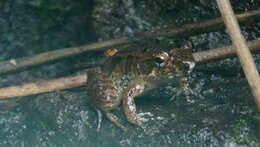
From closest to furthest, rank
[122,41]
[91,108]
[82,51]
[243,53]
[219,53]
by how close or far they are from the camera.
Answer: [243,53] → [219,53] → [91,108] → [122,41] → [82,51]

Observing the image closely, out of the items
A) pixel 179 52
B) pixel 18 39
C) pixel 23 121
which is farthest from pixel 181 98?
pixel 18 39

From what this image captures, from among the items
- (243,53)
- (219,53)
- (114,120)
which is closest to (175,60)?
(219,53)

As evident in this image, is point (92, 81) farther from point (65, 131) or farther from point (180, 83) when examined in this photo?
point (180, 83)

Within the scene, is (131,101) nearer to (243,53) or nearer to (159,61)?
(159,61)

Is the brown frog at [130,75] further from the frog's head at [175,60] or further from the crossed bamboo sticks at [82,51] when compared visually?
the crossed bamboo sticks at [82,51]

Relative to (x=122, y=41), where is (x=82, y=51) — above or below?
below

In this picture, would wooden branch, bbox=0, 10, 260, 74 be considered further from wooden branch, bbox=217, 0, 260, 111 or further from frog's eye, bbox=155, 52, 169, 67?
wooden branch, bbox=217, 0, 260, 111
